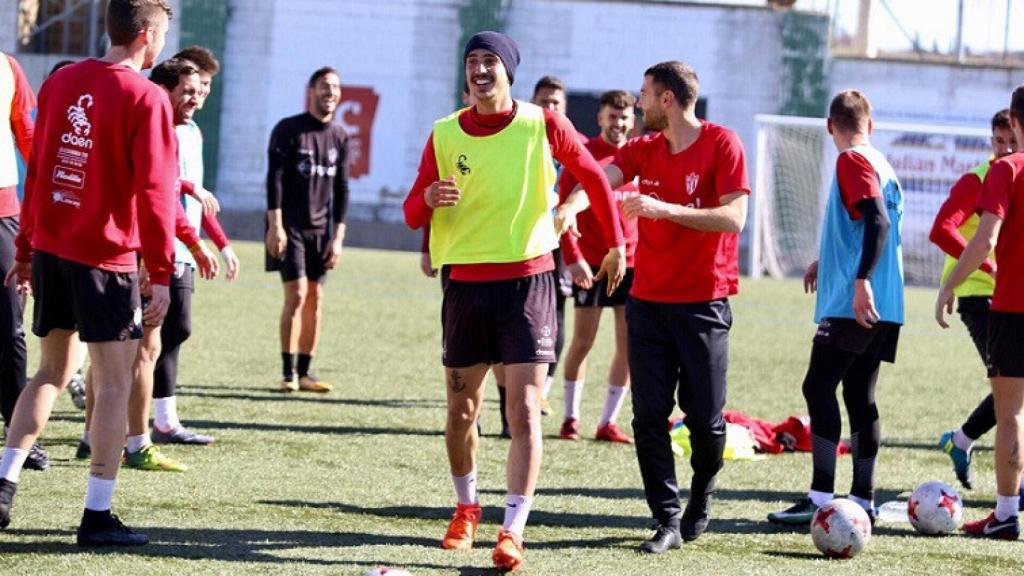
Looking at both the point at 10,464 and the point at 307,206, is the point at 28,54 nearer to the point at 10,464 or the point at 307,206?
the point at 307,206

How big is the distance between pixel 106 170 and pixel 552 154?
179cm

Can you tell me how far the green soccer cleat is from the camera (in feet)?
25.7

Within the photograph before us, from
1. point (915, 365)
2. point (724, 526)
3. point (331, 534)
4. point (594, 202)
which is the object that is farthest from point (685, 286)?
point (915, 365)

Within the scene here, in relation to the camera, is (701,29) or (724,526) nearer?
(724,526)

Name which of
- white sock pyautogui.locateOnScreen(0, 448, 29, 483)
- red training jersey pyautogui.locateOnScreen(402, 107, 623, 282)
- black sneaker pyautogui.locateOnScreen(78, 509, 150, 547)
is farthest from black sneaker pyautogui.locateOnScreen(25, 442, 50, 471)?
red training jersey pyautogui.locateOnScreen(402, 107, 623, 282)

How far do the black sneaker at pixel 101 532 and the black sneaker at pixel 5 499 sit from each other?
35cm

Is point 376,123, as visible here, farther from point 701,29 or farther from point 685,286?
point 685,286

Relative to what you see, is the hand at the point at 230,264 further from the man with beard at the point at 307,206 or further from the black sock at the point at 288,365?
the black sock at the point at 288,365

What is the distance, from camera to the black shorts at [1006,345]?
6969 mm

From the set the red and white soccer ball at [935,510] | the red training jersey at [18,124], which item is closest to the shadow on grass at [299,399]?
the red training jersey at [18,124]

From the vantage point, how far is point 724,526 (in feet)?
23.7

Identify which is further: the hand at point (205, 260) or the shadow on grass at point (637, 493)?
the shadow on grass at point (637, 493)

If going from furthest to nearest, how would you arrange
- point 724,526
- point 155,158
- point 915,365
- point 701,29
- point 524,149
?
1. point 701,29
2. point 915,365
3. point 724,526
4. point 524,149
5. point 155,158

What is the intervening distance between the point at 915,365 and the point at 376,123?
21.2m
